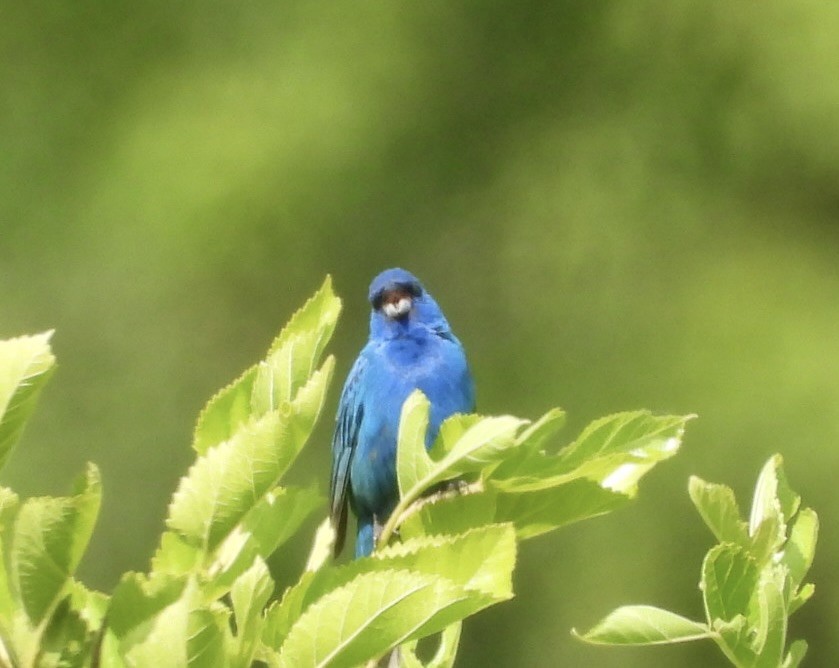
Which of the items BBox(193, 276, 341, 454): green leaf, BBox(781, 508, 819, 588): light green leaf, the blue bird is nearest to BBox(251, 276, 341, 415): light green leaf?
BBox(193, 276, 341, 454): green leaf

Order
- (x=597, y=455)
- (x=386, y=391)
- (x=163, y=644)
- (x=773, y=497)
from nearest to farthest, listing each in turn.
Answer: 1. (x=163, y=644)
2. (x=597, y=455)
3. (x=773, y=497)
4. (x=386, y=391)

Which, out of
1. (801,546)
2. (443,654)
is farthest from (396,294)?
(801,546)

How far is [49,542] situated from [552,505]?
1.00 feet

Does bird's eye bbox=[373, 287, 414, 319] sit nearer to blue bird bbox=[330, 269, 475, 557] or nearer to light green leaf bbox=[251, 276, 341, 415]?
blue bird bbox=[330, 269, 475, 557]

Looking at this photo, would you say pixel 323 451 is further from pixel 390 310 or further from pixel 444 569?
pixel 444 569

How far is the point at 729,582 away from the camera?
734mm

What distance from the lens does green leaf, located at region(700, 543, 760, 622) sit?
0.72 metres

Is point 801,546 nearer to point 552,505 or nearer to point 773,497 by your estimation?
point 773,497

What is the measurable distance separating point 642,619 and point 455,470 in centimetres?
16

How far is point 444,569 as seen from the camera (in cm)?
62

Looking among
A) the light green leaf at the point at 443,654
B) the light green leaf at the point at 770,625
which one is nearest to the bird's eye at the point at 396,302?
the light green leaf at the point at 443,654

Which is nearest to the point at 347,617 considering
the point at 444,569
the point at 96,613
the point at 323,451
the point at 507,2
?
the point at 444,569

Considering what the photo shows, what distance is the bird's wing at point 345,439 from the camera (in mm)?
2082

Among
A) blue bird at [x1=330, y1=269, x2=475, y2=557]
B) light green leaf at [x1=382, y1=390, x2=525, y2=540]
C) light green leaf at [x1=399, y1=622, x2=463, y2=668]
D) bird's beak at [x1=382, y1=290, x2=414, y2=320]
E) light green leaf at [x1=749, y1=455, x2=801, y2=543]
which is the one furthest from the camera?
bird's beak at [x1=382, y1=290, x2=414, y2=320]
